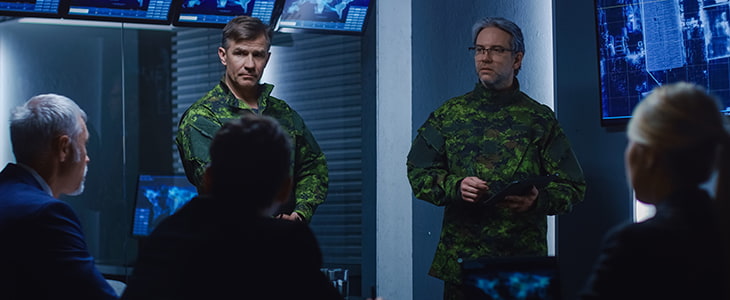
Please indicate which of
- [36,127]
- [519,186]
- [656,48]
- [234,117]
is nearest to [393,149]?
[234,117]

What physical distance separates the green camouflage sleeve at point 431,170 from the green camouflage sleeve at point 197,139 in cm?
82

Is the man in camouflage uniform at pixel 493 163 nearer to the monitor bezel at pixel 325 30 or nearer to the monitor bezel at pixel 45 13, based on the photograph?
the monitor bezel at pixel 325 30

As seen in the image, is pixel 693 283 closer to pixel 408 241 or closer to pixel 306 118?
pixel 408 241

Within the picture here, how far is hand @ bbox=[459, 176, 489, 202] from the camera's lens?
3.23 m

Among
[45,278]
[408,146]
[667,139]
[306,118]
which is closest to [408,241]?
[408,146]

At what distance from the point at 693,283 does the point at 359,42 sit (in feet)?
12.1

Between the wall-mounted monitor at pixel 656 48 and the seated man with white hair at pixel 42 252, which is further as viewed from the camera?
the wall-mounted monitor at pixel 656 48

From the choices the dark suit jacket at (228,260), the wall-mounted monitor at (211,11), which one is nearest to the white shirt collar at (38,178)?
the dark suit jacket at (228,260)

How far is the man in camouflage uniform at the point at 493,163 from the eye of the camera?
3.37m

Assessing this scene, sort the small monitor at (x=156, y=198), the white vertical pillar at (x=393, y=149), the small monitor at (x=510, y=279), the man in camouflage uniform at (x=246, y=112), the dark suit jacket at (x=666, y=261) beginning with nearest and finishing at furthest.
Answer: the dark suit jacket at (x=666, y=261), the small monitor at (x=510, y=279), the man in camouflage uniform at (x=246, y=112), the white vertical pillar at (x=393, y=149), the small monitor at (x=156, y=198)

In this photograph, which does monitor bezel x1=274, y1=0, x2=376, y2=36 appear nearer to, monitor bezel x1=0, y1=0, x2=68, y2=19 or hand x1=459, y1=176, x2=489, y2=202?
monitor bezel x1=0, y1=0, x2=68, y2=19

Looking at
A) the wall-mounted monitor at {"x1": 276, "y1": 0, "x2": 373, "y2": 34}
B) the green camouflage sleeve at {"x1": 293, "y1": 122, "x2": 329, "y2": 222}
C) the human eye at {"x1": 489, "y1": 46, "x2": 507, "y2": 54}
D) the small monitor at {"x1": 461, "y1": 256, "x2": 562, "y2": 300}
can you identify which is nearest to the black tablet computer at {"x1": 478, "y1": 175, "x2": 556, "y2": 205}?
the human eye at {"x1": 489, "y1": 46, "x2": 507, "y2": 54}

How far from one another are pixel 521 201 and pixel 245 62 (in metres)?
1.27

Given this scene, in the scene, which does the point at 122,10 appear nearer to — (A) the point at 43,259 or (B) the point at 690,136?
(A) the point at 43,259
